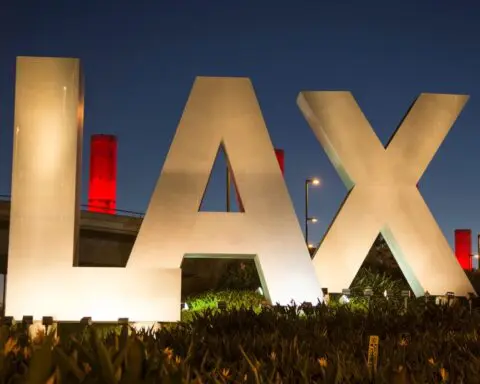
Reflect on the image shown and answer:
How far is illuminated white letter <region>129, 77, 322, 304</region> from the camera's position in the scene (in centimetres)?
1315

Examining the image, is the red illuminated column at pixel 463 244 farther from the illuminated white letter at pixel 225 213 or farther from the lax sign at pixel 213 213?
the illuminated white letter at pixel 225 213

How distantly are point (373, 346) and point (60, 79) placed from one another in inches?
372

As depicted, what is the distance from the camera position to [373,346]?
4895 millimetres

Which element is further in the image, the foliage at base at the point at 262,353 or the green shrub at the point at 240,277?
the green shrub at the point at 240,277

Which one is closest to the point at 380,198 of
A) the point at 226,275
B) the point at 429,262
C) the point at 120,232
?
the point at 429,262

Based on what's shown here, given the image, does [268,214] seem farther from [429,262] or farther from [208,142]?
[429,262]

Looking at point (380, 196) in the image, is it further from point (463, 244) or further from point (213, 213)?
point (463, 244)

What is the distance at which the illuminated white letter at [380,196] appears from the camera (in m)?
A: 14.2

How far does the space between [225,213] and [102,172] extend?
13203 millimetres

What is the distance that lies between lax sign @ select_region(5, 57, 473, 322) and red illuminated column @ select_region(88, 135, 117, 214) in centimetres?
1201

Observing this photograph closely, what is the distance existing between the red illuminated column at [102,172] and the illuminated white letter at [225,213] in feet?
41.4

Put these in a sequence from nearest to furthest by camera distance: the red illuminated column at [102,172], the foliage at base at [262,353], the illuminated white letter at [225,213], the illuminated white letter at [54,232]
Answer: the foliage at base at [262,353], the illuminated white letter at [54,232], the illuminated white letter at [225,213], the red illuminated column at [102,172]

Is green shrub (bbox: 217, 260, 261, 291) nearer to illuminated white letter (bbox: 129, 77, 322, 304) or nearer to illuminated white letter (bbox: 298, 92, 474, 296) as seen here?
illuminated white letter (bbox: 298, 92, 474, 296)

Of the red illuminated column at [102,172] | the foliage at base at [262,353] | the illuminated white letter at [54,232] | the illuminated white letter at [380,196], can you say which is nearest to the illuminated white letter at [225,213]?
the illuminated white letter at [54,232]
